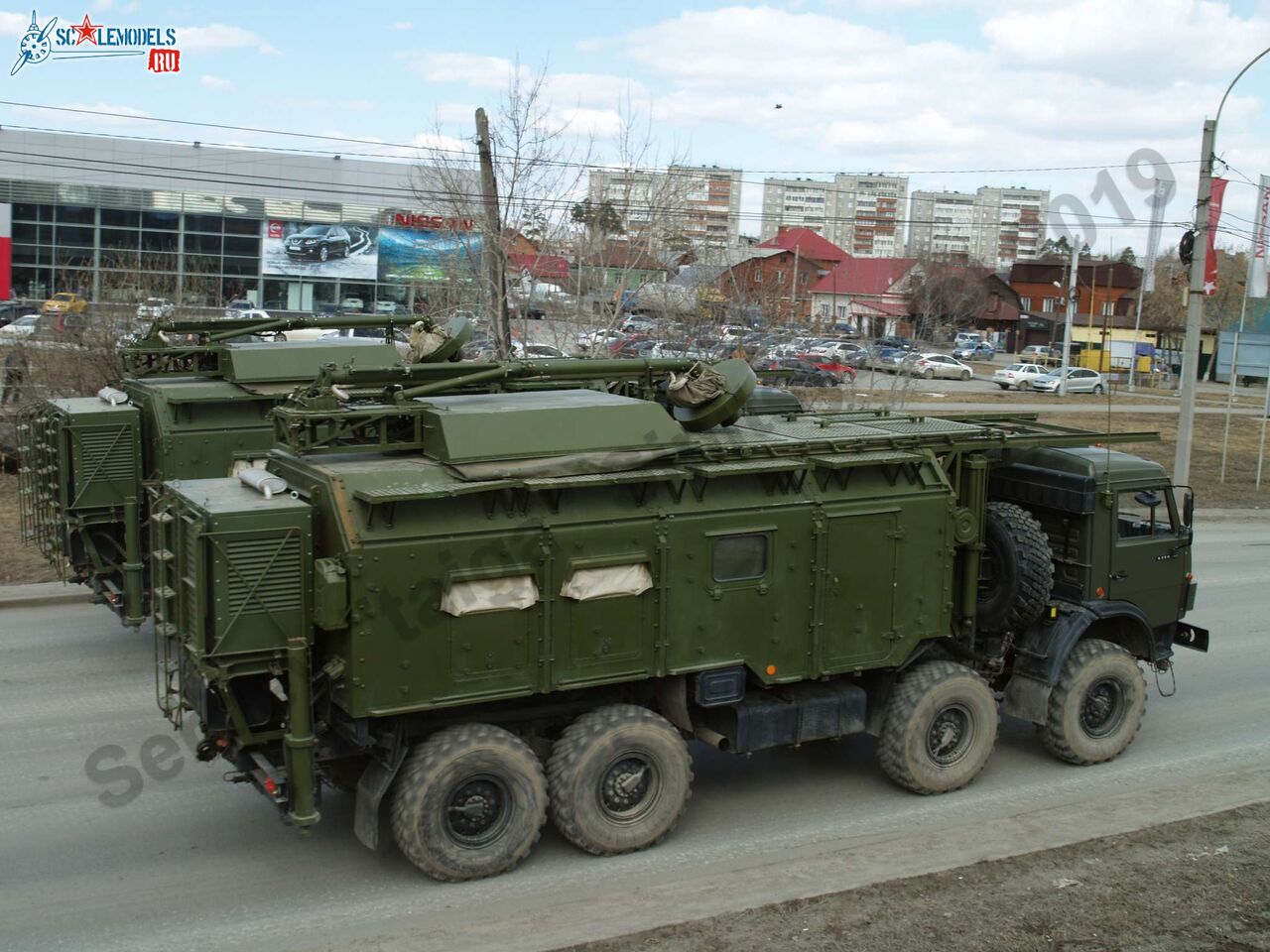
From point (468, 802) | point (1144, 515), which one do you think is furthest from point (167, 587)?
point (1144, 515)

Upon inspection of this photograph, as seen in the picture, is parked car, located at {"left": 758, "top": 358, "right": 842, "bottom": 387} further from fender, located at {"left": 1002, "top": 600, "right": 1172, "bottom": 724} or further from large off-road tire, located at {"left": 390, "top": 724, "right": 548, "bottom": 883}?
large off-road tire, located at {"left": 390, "top": 724, "right": 548, "bottom": 883}

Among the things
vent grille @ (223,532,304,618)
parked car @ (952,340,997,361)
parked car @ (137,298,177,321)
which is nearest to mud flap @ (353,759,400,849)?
vent grille @ (223,532,304,618)

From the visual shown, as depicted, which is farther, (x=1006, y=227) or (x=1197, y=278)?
(x=1006, y=227)

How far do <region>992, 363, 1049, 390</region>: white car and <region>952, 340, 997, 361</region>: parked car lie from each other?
45.3 ft

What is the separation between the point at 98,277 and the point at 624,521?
20.0 metres

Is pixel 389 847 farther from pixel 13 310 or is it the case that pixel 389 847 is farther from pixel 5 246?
pixel 5 246

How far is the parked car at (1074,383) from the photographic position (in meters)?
51.4

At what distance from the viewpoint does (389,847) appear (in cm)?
836

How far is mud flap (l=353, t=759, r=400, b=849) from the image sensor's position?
25.1ft

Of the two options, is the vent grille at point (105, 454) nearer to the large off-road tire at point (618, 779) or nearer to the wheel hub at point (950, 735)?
the large off-road tire at point (618, 779)

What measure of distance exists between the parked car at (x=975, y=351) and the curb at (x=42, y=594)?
189 feet

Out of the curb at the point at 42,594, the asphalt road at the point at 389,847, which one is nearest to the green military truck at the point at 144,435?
the asphalt road at the point at 389,847

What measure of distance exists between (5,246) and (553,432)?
5304cm

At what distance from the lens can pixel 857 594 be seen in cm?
897
